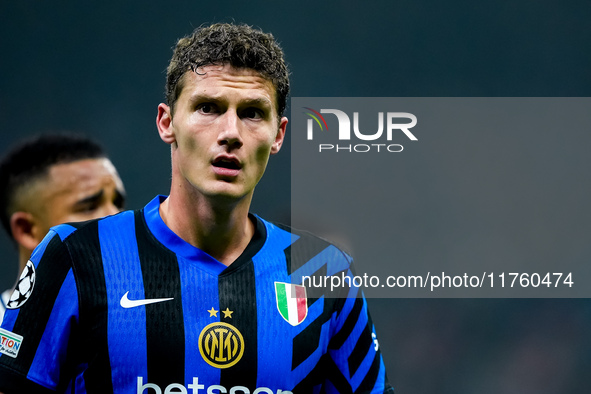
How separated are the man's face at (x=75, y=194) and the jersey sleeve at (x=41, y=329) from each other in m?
1.88

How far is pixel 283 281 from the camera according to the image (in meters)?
2.26

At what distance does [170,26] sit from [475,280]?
365 centimetres

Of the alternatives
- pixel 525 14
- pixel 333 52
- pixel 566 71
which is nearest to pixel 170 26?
pixel 333 52

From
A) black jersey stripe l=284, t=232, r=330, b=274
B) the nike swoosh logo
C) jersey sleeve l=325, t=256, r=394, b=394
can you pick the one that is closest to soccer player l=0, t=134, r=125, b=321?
black jersey stripe l=284, t=232, r=330, b=274

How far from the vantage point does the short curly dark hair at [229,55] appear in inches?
85.1

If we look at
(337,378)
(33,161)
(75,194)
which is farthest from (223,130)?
(33,161)

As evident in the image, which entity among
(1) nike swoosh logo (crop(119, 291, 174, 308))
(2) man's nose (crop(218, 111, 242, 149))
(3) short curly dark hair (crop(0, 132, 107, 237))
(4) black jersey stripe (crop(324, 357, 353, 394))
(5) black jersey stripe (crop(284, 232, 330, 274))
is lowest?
(4) black jersey stripe (crop(324, 357, 353, 394))

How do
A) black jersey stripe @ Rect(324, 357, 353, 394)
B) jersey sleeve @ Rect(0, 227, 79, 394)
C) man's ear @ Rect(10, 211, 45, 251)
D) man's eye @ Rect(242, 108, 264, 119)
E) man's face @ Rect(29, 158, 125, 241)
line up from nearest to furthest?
jersey sleeve @ Rect(0, 227, 79, 394) → man's eye @ Rect(242, 108, 264, 119) → black jersey stripe @ Rect(324, 357, 353, 394) → man's face @ Rect(29, 158, 125, 241) → man's ear @ Rect(10, 211, 45, 251)

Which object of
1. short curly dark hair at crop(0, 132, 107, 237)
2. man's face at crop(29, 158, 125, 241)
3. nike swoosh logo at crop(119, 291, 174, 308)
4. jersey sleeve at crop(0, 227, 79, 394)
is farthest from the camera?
short curly dark hair at crop(0, 132, 107, 237)

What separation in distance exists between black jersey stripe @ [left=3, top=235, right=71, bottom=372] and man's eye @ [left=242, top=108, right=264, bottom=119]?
2.20 feet

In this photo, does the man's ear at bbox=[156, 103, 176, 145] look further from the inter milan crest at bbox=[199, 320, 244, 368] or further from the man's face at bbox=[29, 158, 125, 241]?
the man's face at bbox=[29, 158, 125, 241]

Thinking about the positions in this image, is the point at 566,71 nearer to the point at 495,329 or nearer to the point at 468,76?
the point at 468,76

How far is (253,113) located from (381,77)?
489 centimetres

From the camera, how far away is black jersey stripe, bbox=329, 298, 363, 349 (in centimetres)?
227
